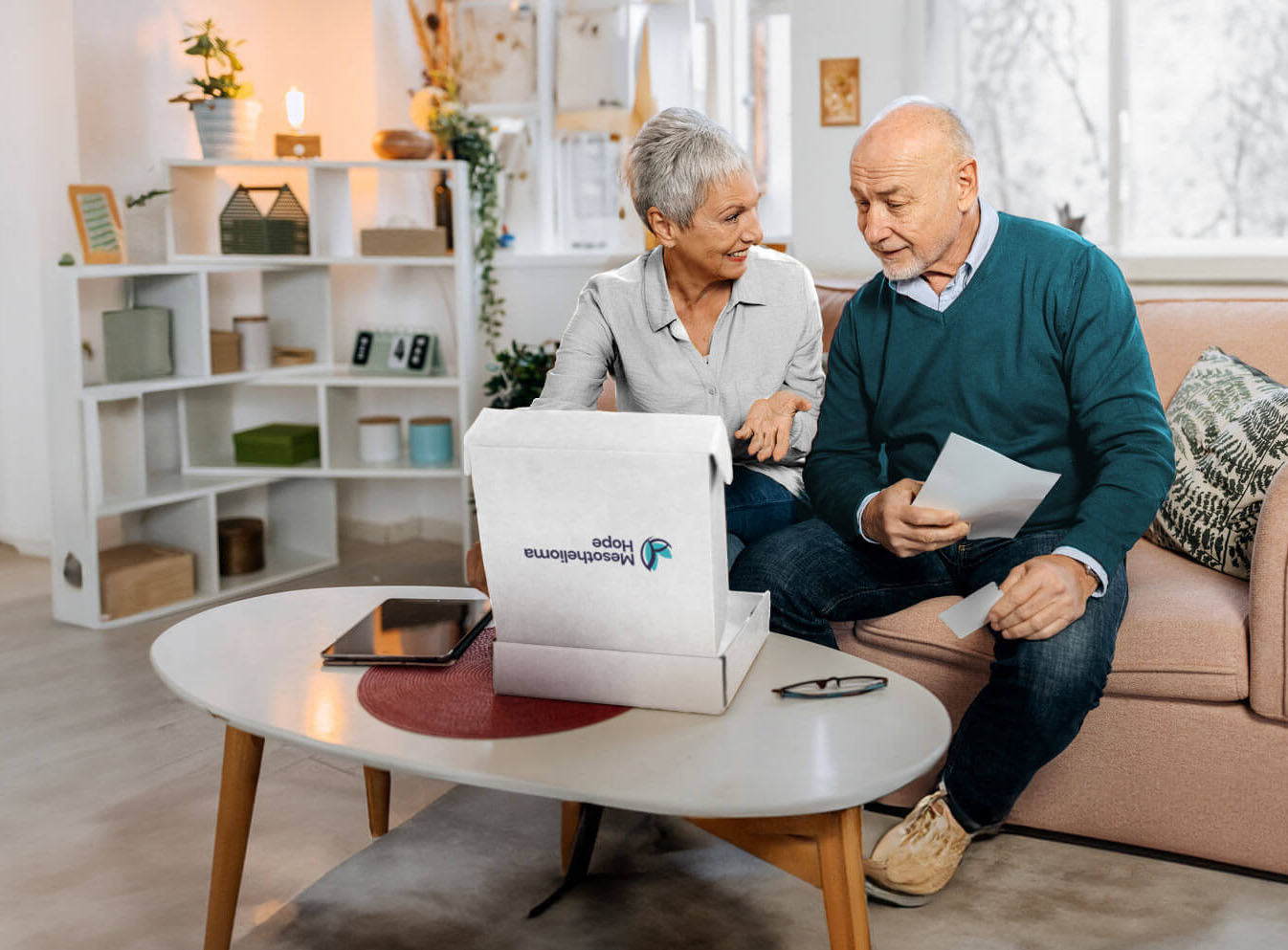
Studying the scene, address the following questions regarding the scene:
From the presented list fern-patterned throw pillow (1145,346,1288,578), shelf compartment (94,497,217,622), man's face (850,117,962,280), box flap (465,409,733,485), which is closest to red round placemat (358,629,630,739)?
box flap (465,409,733,485)

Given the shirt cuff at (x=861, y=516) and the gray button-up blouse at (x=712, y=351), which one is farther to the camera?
the gray button-up blouse at (x=712, y=351)

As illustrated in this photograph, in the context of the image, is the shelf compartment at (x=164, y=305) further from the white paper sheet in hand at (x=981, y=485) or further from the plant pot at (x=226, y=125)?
the white paper sheet in hand at (x=981, y=485)

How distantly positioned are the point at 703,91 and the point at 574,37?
0.46 m

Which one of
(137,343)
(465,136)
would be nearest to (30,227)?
(137,343)

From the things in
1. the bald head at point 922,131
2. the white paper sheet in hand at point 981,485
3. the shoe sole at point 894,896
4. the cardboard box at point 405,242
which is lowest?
the shoe sole at point 894,896

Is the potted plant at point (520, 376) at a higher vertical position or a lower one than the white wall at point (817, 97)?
lower

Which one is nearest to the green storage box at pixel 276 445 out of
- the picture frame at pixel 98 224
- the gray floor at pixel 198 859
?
the picture frame at pixel 98 224

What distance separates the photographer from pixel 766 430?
2025 mm

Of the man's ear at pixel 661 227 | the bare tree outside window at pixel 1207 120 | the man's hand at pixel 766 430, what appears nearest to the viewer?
the man's hand at pixel 766 430

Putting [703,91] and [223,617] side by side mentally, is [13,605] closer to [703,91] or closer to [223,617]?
[223,617]

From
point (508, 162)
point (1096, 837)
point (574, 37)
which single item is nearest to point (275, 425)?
point (508, 162)

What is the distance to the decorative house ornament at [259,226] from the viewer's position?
3.77 meters

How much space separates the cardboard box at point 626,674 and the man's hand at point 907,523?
438mm

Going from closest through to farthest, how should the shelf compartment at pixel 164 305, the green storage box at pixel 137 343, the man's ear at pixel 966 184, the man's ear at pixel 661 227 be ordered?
the man's ear at pixel 966 184
the man's ear at pixel 661 227
the green storage box at pixel 137 343
the shelf compartment at pixel 164 305
